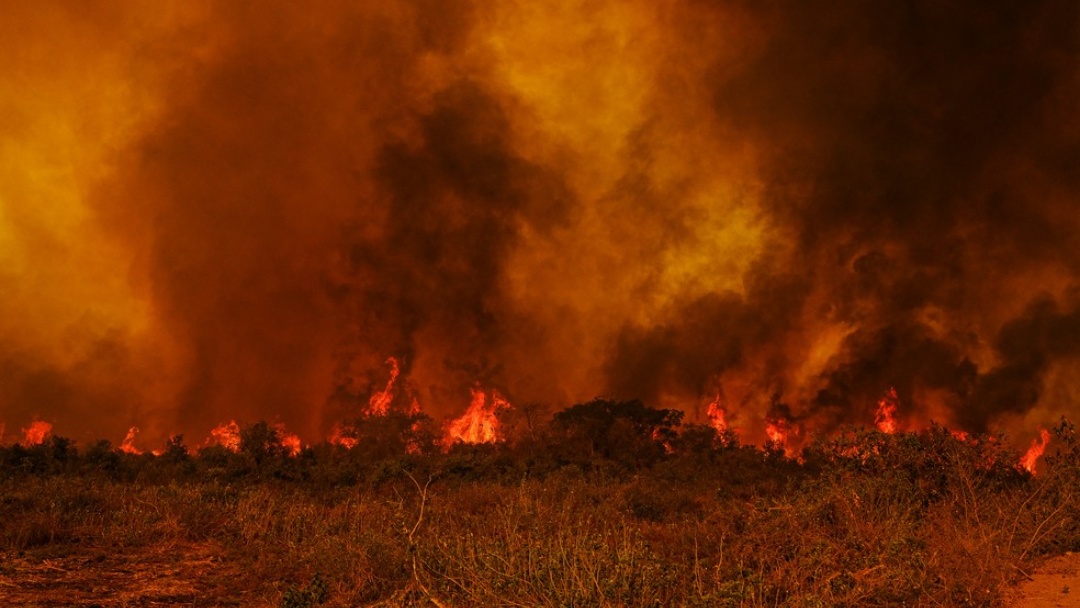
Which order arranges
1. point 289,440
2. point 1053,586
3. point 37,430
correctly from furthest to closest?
point 37,430 → point 289,440 → point 1053,586

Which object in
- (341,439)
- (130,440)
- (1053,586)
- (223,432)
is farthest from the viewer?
(130,440)

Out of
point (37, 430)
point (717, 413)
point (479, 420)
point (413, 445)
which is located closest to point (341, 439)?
point (413, 445)

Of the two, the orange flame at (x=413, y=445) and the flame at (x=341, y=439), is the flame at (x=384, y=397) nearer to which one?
the flame at (x=341, y=439)

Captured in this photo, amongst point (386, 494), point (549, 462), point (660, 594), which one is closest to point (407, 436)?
point (549, 462)

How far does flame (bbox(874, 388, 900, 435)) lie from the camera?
36031 mm

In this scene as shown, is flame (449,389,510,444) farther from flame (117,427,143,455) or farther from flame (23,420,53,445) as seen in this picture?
flame (23,420,53,445)

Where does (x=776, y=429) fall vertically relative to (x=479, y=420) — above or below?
above

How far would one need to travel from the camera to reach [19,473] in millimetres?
20031

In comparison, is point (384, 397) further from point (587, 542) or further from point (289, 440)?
point (587, 542)

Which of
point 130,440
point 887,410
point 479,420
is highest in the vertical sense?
point 887,410

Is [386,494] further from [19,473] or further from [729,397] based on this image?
[729,397]

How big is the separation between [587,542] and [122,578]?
19.4 feet

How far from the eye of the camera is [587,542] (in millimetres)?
8508

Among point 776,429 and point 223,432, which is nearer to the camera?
point 223,432
